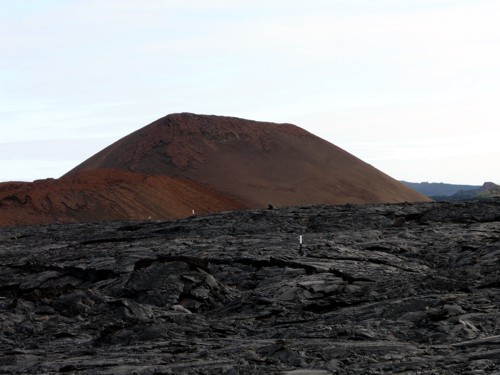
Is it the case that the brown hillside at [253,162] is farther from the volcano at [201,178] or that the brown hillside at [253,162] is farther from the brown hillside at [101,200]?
the brown hillside at [101,200]

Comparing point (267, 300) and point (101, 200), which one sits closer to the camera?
point (267, 300)

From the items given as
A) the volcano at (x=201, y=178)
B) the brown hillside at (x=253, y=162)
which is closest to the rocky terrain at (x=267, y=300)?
the volcano at (x=201, y=178)

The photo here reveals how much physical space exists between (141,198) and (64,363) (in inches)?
1712

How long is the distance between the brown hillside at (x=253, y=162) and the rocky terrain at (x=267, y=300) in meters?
39.2

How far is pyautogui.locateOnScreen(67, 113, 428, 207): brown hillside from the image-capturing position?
71.4m

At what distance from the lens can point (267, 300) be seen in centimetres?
1880

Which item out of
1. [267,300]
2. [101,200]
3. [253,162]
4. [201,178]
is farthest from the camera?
[253,162]

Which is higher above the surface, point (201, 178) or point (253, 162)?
point (253, 162)

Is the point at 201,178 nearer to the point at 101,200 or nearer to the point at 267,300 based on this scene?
the point at 101,200

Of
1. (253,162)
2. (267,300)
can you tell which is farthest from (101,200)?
(267,300)

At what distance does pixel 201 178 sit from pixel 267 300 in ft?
178

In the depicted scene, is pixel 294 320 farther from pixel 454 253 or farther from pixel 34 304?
pixel 454 253

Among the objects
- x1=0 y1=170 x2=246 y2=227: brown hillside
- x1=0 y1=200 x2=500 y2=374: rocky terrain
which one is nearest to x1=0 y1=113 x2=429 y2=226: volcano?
x1=0 y1=170 x2=246 y2=227: brown hillside

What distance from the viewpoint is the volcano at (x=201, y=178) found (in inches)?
2229
